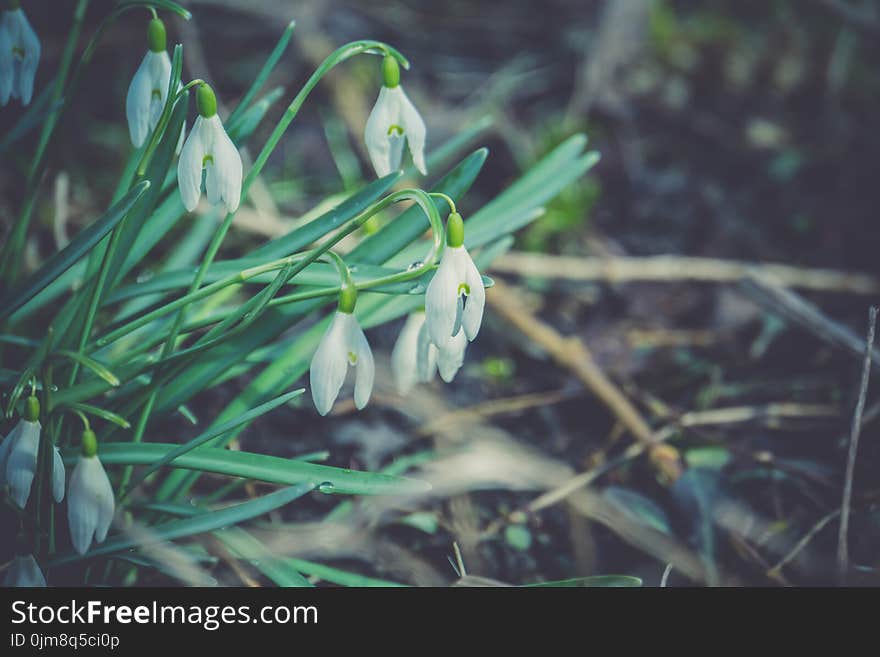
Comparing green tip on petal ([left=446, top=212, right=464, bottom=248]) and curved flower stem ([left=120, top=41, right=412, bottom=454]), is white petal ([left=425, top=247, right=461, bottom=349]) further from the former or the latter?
curved flower stem ([left=120, top=41, right=412, bottom=454])

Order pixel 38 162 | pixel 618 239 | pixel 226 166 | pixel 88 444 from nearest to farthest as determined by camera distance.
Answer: pixel 88 444, pixel 226 166, pixel 38 162, pixel 618 239

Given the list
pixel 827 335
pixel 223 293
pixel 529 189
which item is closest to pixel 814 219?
pixel 827 335

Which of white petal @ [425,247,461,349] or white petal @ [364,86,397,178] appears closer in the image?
white petal @ [425,247,461,349]

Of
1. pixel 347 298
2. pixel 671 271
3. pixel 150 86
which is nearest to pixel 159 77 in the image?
pixel 150 86

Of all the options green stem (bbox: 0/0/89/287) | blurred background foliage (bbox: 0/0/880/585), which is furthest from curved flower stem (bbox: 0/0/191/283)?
blurred background foliage (bbox: 0/0/880/585)

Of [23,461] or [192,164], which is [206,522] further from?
[192,164]

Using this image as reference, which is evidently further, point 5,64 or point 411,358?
point 411,358

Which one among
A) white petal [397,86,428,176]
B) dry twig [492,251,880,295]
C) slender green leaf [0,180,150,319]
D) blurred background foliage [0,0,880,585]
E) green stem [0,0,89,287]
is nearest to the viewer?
slender green leaf [0,180,150,319]
